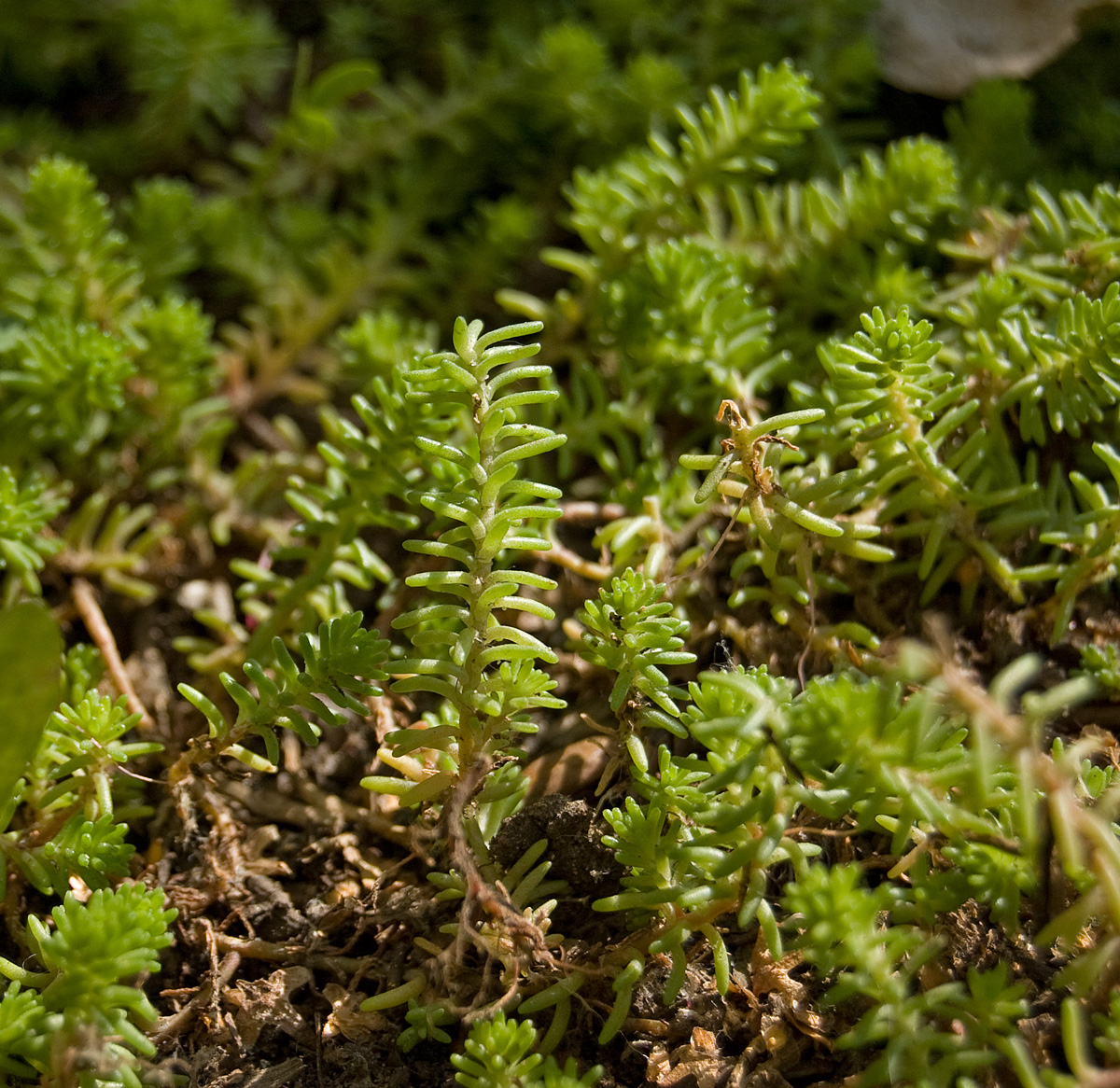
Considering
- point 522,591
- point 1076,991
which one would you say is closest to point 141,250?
point 522,591

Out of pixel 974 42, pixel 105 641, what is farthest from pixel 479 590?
pixel 974 42

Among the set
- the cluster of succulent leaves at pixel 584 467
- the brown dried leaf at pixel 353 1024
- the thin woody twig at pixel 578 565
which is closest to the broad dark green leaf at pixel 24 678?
the cluster of succulent leaves at pixel 584 467

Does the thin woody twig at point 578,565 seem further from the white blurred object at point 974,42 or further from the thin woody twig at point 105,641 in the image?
the white blurred object at point 974,42

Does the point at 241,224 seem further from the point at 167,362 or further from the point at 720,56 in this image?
the point at 720,56

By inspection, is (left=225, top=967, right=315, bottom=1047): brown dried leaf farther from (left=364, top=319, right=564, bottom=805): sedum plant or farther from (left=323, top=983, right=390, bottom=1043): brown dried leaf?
(left=364, top=319, right=564, bottom=805): sedum plant

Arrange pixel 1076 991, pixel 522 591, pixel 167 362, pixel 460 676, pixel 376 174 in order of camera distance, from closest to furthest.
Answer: pixel 1076 991
pixel 460 676
pixel 522 591
pixel 167 362
pixel 376 174

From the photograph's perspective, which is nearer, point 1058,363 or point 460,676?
point 460,676

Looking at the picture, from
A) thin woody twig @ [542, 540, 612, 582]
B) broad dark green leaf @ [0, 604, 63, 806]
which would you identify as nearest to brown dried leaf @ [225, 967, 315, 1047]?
broad dark green leaf @ [0, 604, 63, 806]

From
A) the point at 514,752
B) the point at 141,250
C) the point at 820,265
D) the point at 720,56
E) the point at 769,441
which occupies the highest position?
the point at 720,56
